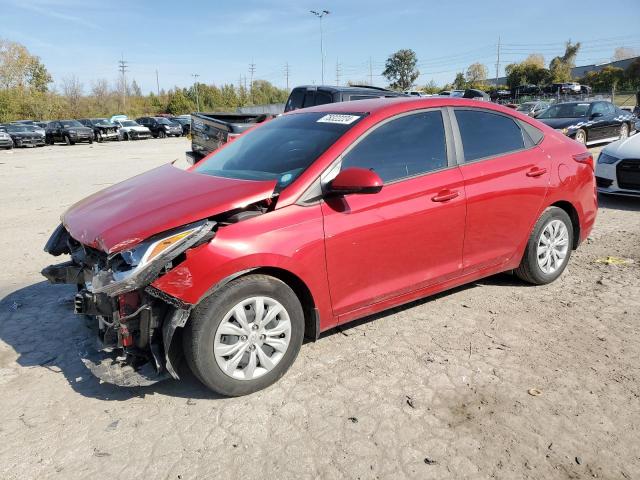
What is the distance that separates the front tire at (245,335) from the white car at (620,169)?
699cm

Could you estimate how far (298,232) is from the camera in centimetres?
315

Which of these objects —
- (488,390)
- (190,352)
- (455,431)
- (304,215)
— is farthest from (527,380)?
(190,352)

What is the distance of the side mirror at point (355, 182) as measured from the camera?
3.18 meters

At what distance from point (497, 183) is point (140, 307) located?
282cm

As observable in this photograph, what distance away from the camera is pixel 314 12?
5059 centimetres

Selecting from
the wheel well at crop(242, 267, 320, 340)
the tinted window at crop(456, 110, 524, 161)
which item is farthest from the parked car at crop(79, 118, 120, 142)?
the wheel well at crop(242, 267, 320, 340)

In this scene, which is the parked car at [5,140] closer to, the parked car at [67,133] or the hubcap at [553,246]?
the parked car at [67,133]

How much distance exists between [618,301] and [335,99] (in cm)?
716

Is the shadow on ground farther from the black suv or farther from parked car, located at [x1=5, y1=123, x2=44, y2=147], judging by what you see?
parked car, located at [x1=5, y1=123, x2=44, y2=147]

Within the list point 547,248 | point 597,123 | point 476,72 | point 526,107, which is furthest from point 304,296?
point 476,72

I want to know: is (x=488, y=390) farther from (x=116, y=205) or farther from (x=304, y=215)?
(x=116, y=205)

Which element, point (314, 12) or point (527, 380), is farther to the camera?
Answer: point (314, 12)

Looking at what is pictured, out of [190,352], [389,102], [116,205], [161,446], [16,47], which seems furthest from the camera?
[16,47]

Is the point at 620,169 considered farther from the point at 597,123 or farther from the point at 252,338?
the point at 597,123
